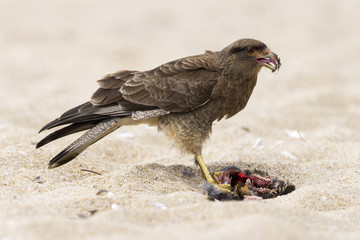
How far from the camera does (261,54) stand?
436 centimetres

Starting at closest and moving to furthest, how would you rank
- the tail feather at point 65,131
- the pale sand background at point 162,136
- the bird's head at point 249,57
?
the pale sand background at point 162,136 → the tail feather at point 65,131 → the bird's head at point 249,57

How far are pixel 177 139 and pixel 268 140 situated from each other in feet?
5.77

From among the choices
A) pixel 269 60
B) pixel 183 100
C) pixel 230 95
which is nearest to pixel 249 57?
pixel 269 60

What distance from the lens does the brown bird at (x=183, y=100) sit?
4.30 metres

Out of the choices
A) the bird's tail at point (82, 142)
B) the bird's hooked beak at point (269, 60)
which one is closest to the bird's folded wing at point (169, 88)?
the bird's tail at point (82, 142)

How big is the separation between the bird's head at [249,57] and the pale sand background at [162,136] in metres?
1.00

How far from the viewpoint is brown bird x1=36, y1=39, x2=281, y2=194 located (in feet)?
14.1

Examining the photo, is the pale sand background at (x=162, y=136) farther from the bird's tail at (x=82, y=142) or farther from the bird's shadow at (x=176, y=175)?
the bird's tail at (x=82, y=142)

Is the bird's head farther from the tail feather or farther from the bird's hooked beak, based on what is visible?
the tail feather

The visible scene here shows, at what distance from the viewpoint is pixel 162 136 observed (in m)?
6.25

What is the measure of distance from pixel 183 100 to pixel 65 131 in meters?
1.04

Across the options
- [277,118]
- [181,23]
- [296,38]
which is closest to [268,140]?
[277,118]

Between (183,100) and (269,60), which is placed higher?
(269,60)

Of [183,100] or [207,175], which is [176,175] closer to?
[207,175]
